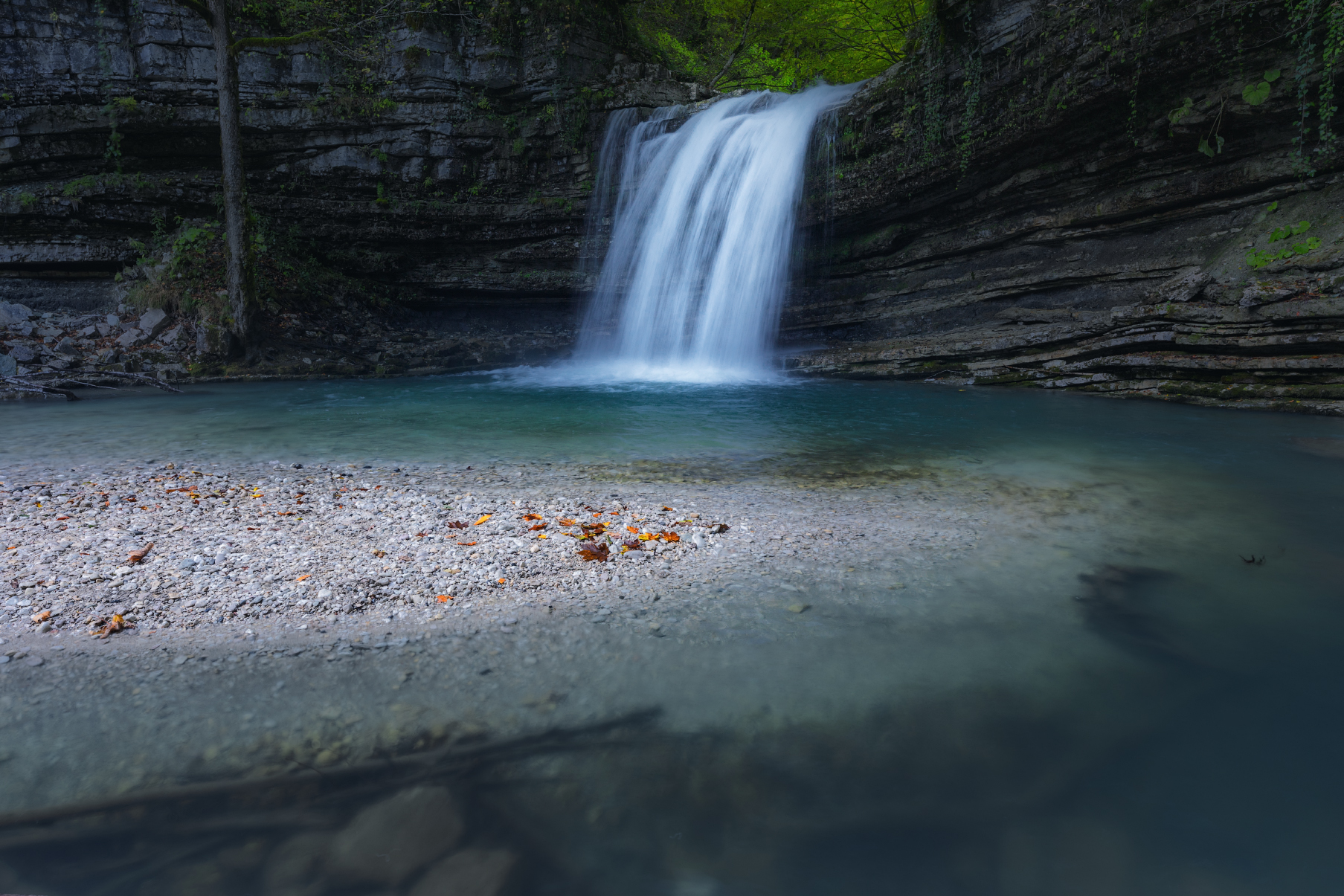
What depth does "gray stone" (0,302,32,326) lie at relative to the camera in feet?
43.3

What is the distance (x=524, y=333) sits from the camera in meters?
17.1

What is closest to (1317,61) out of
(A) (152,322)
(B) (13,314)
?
(A) (152,322)

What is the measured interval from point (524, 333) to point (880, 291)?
8.84 m

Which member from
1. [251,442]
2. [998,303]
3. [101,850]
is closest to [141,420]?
[251,442]

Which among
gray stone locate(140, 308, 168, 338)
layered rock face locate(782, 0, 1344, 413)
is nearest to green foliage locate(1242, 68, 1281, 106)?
layered rock face locate(782, 0, 1344, 413)

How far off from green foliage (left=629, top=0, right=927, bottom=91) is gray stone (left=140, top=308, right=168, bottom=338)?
45.4ft

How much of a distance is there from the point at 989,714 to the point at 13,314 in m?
18.6

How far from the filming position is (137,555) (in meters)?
3.49

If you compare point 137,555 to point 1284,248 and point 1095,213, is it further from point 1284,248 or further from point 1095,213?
point 1095,213

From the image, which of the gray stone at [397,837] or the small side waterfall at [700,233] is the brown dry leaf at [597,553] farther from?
the small side waterfall at [700,233]

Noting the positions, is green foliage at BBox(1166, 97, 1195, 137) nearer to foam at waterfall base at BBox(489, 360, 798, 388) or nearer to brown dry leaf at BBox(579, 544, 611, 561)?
foam at waterfall base at BBox(489, 360, 798, 388)

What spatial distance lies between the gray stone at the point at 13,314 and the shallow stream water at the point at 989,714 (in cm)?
1491

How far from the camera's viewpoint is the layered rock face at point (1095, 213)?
9.00 meters

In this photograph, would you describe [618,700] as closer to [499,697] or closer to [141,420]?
[499,697]
